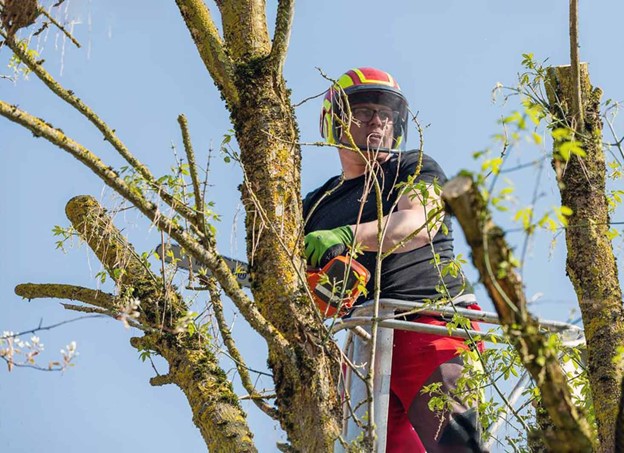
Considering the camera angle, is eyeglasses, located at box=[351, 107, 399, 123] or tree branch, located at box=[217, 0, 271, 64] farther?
eyeglasses, located at box=[351, 107, 399, 123]

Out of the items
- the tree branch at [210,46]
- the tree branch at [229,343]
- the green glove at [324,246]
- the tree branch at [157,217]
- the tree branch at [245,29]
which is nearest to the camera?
the tree branch at [157,217]

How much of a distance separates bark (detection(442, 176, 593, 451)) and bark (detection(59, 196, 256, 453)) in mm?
1718

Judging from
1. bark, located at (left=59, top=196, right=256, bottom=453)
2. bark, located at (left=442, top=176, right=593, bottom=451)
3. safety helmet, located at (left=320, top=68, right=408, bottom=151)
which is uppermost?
safety helmet, located at (left=320, top=68, right=408, bottom=151)

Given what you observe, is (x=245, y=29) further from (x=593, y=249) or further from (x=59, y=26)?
(x=593, y=249)

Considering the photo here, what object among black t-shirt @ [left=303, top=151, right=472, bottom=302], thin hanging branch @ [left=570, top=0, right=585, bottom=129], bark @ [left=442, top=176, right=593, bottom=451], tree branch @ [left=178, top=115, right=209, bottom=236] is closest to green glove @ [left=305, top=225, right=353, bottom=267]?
black t-shirt @ [left=303, top=151, right=472, bottom=302]

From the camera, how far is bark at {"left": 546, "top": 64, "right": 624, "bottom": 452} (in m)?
4.39

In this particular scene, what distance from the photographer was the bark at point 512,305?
95.7 inches

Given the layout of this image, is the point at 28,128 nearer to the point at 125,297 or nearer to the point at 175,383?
the point at 125,297

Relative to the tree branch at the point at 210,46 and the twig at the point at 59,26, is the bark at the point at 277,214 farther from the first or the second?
the twig at the point at 59,26

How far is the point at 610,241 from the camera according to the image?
4.80m

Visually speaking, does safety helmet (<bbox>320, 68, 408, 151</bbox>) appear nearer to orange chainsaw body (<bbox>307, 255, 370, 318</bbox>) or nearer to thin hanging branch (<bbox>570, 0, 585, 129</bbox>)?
orange chainsaw body (<bbox>307, 255, 370, 318</bbox>)

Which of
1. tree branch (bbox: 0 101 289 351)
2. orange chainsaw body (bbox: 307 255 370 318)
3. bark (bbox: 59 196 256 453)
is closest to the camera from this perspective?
tree branch (bbox: 0 101 289 351)

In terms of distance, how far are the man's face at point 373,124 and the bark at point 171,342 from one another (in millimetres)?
2148

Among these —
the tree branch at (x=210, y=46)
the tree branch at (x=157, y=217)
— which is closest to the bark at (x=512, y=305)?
the tree branch at (x=157, y=217)
